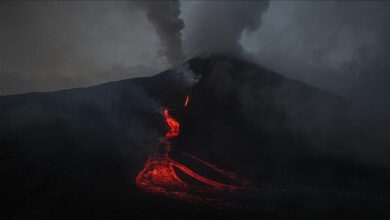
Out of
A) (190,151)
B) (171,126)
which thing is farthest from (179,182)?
(171,126)

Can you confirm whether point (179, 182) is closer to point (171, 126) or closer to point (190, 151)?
point (190, 151)

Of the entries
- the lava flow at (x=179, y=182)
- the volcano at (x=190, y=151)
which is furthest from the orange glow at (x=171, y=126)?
the lava flow at (x=179, y=182)

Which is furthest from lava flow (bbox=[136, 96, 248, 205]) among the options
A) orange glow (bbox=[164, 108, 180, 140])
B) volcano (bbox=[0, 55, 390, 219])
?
orange glow (bbox=[164, 108, 180, 140])

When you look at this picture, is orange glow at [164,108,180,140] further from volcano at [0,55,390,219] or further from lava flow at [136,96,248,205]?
lava flow at [136,96,248,205]

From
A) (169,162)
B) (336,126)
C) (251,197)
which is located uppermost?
(336,126)

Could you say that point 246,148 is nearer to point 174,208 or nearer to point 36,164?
point 174,208

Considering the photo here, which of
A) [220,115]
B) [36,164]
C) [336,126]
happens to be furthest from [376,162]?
[36,164]

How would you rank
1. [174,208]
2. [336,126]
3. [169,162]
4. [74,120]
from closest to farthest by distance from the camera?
[174,208]
[169,162]
[74,120]
[336,126]
